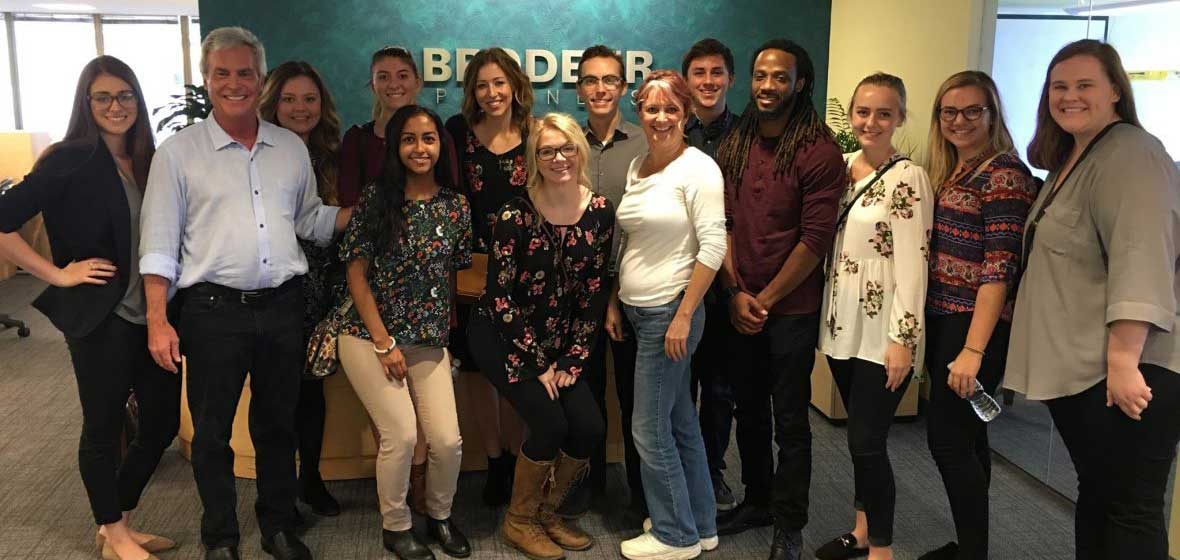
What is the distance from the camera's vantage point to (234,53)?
259 centimetres

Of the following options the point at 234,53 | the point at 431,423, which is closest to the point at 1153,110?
the point at 431,423

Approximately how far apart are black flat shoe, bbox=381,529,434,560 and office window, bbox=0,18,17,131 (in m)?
10.8

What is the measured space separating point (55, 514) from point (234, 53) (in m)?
2.01

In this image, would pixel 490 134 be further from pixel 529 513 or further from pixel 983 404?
pixel 983 404

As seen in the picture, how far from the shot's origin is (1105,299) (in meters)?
2.11

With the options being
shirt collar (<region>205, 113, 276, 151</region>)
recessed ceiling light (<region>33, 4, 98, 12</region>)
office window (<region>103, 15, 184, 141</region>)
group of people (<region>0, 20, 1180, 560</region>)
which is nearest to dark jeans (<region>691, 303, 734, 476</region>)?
group of people (<region>0, 20, 1180, 560</region>)

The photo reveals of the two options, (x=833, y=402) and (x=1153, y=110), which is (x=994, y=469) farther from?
(x=1153, y=110)

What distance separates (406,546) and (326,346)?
737 millimetres

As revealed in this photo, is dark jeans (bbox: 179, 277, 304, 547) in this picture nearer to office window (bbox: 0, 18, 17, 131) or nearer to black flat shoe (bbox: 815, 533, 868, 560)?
black flat shoe (bbox: 815, 533, 868, 560)

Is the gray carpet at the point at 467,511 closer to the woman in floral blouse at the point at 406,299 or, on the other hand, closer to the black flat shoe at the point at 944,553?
the black flat shoe at the point at 944,553

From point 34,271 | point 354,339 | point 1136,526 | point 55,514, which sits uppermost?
point 34,271

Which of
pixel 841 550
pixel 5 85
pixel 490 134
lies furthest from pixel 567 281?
pixel 5 85

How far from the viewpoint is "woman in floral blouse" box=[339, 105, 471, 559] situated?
273 cm

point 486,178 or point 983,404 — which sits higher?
point 486,178
